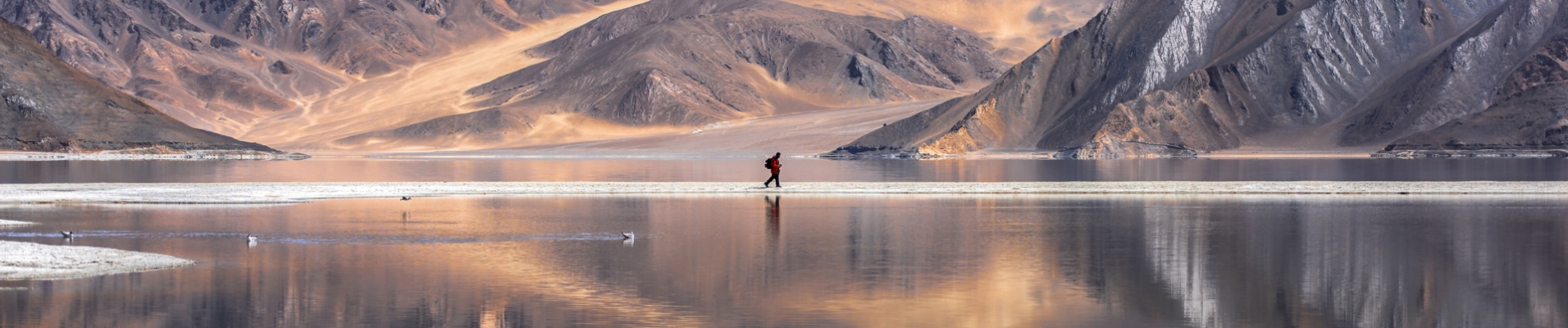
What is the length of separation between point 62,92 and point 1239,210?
115 m

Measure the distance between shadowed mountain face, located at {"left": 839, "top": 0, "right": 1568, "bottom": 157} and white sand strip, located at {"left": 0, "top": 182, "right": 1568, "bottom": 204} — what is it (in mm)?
65838

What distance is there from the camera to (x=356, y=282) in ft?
90.4

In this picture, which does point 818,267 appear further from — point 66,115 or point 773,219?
point 66,115

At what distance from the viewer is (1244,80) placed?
14475cm

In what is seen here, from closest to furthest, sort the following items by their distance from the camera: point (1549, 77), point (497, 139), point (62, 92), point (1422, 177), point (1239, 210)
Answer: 1. point (1239, 210)
2. point (1422, 177)
3. point (1549, 77)
4. point (62, 92)
5. point (497, 139)

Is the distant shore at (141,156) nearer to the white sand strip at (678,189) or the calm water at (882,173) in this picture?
the calm water at (882,173)

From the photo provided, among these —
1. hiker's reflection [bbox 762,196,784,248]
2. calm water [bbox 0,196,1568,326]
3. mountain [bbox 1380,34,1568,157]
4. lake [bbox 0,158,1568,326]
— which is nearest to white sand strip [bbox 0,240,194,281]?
lake [bbox 0,158,1568,326]

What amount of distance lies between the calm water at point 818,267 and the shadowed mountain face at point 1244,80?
85.9m

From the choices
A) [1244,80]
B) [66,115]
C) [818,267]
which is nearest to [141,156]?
[66,115]

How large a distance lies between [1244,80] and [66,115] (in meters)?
95.5

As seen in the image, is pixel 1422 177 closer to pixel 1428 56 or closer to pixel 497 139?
pixel 1428 56

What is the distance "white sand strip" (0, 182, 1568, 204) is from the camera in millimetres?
55250

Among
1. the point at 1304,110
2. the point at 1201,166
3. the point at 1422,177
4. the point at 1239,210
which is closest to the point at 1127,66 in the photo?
the point at 1304,110

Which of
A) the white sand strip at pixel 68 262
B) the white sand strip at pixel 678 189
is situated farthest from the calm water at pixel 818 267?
the white sand strip at pixel 678 189
